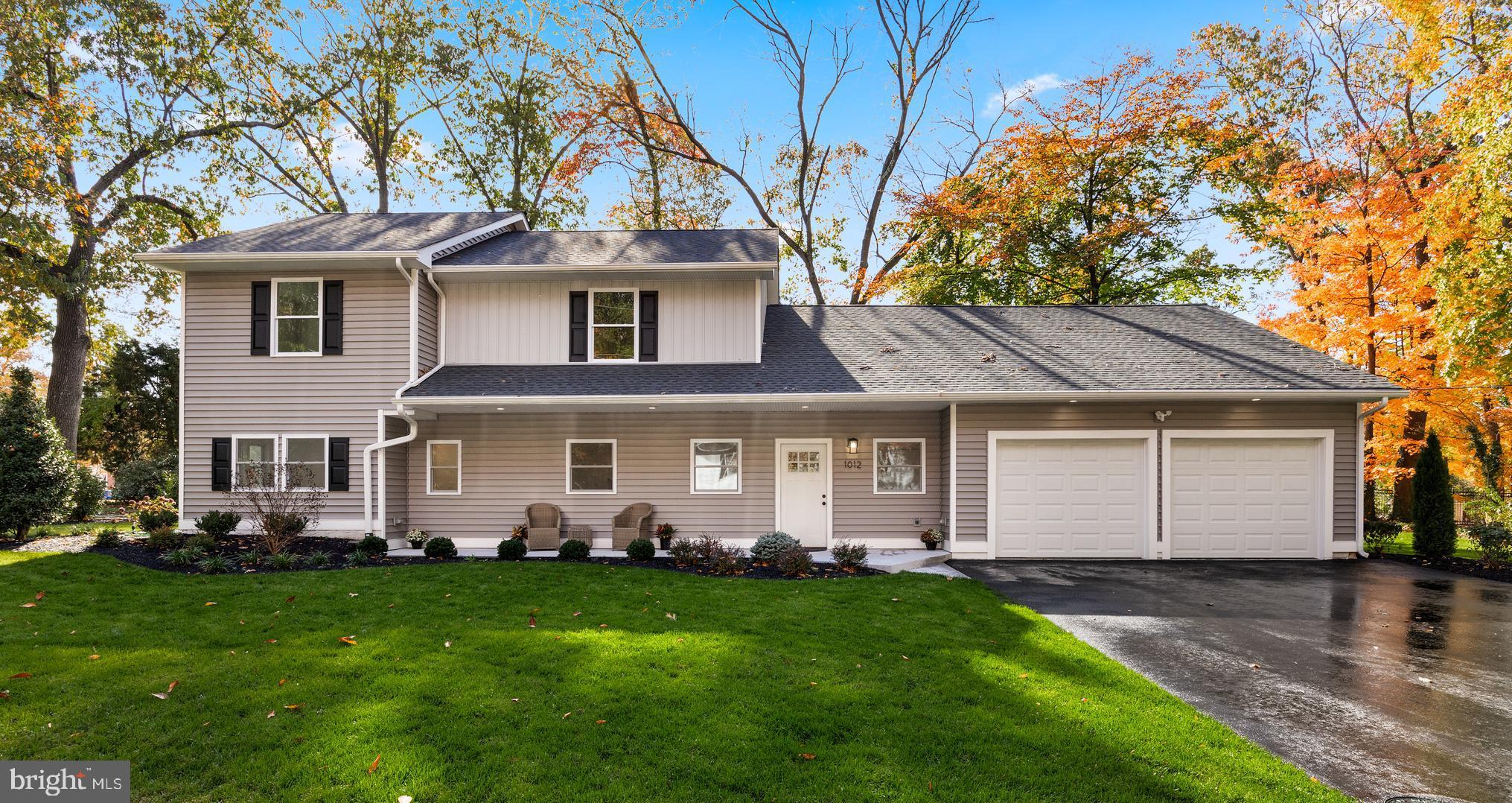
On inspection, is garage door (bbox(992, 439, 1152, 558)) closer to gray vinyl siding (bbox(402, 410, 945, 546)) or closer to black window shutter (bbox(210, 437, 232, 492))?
gray vinyl siding (bbox(402, 410, 945, 546))

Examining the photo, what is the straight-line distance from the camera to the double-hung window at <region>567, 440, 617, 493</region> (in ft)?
38.5

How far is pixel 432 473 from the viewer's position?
1186 cm

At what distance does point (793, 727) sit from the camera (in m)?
4.07

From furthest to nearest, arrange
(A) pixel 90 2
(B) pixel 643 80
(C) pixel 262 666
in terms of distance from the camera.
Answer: (B) pixel 643 80 → (A) pixel 90 2 → (C) pixel 262 666

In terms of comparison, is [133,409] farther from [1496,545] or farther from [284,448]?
[1496,545]

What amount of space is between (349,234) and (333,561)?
20.9 feet

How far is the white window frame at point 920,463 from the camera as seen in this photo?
38.6 feet

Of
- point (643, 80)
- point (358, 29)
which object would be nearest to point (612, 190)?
point (643, 80)

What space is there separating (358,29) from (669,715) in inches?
975

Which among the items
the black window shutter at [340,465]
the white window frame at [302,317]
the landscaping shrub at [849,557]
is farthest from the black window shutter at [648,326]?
the white window frame at [302,317]

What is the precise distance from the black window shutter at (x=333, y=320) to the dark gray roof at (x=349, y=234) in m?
0.67

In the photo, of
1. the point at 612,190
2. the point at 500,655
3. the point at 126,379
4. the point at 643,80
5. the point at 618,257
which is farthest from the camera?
the point at 612,190

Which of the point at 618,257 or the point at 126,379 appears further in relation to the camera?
the point at 126,379

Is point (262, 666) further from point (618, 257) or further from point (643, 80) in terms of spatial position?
point (643, 80)
